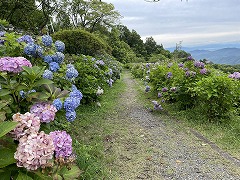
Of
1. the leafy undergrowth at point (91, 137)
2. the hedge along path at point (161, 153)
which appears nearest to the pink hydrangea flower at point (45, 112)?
the leafy undergrowth at point (91, 137)

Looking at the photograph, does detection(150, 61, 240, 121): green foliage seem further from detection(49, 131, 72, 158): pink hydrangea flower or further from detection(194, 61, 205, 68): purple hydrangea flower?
detection(49, 131, 72, 158): pink hydrangea flower

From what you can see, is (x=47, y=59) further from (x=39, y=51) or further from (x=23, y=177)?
(x=23, y=177)

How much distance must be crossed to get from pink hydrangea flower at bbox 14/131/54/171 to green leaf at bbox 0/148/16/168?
0.11m

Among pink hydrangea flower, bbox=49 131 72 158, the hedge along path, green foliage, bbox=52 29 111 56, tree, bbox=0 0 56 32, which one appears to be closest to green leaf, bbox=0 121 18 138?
pink hydrangea flower, bbox=49 131 72 158

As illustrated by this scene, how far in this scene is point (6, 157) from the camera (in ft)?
4.40

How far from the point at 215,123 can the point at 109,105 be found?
2507 millimetres

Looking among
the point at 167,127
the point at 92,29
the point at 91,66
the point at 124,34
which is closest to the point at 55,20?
the point at 92,29

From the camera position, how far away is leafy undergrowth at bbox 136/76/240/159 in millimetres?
4117

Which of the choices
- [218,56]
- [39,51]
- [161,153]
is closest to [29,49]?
[39,51]

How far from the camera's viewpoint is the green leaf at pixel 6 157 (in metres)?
1.31

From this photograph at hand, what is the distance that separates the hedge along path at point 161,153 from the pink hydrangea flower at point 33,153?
2003 mm

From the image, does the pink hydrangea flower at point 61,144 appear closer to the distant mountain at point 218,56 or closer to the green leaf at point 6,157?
the green leaf at point 6,157

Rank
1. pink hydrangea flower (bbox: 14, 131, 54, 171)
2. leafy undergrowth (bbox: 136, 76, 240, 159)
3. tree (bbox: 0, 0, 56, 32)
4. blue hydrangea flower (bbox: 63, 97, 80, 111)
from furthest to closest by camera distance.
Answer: tree (bbox: 0, 0, 56, 32) → leafy undergrowth (bbox: 136, 76, 240, 159) → blue hydrangea flower (bbox: 63, 97, 80, 111) → pink hydrangea flower (bbox: 14, 131, 54, 171)

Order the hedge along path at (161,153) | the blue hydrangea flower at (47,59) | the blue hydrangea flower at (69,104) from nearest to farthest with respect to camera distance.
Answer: the blue hydrangea flower at (69,104), the blue hydrangea flower at (47,59), the hedge along path at (161,153)
